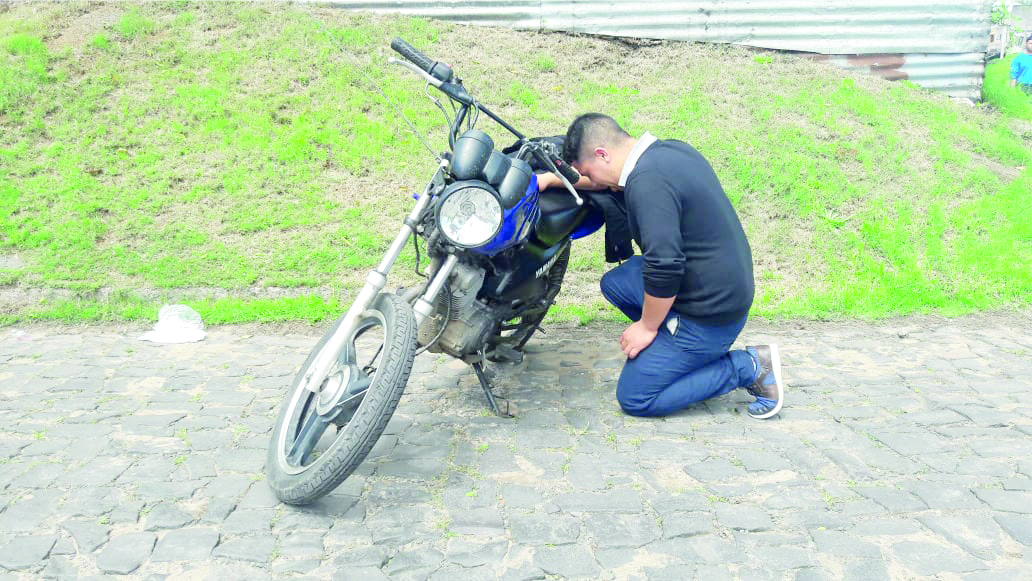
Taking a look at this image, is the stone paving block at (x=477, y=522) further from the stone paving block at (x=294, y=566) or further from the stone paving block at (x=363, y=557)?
the stone paving block at (x=294, y=566)

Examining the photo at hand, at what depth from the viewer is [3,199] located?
22.1ft

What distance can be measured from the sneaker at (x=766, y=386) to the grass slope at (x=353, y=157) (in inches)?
67.1

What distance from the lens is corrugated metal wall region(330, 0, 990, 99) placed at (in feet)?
30.0

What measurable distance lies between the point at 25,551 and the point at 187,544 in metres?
0.54

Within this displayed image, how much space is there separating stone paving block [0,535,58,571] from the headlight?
1826 mm

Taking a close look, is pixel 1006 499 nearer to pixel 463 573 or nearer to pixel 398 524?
pixel 463 573

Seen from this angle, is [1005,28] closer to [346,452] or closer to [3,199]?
[346,452]

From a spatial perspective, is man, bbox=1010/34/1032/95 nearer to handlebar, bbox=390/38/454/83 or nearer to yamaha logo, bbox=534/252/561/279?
yamaha logo, bbox=534/252/561/279

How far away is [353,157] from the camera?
7.43 meters

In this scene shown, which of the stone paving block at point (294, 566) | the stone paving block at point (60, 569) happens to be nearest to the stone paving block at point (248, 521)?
the stone paving block at point (294, 566)

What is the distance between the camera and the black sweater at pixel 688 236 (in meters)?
3.74

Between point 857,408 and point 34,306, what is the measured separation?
5.39 meters

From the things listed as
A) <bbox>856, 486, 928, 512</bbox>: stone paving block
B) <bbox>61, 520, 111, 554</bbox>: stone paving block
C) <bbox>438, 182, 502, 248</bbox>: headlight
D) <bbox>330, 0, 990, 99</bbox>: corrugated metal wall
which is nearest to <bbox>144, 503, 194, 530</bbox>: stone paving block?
<bbox>61, 520, 111, 554</bbox>: stone paving block

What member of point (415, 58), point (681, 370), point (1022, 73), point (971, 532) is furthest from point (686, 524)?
point (1022, 73)
